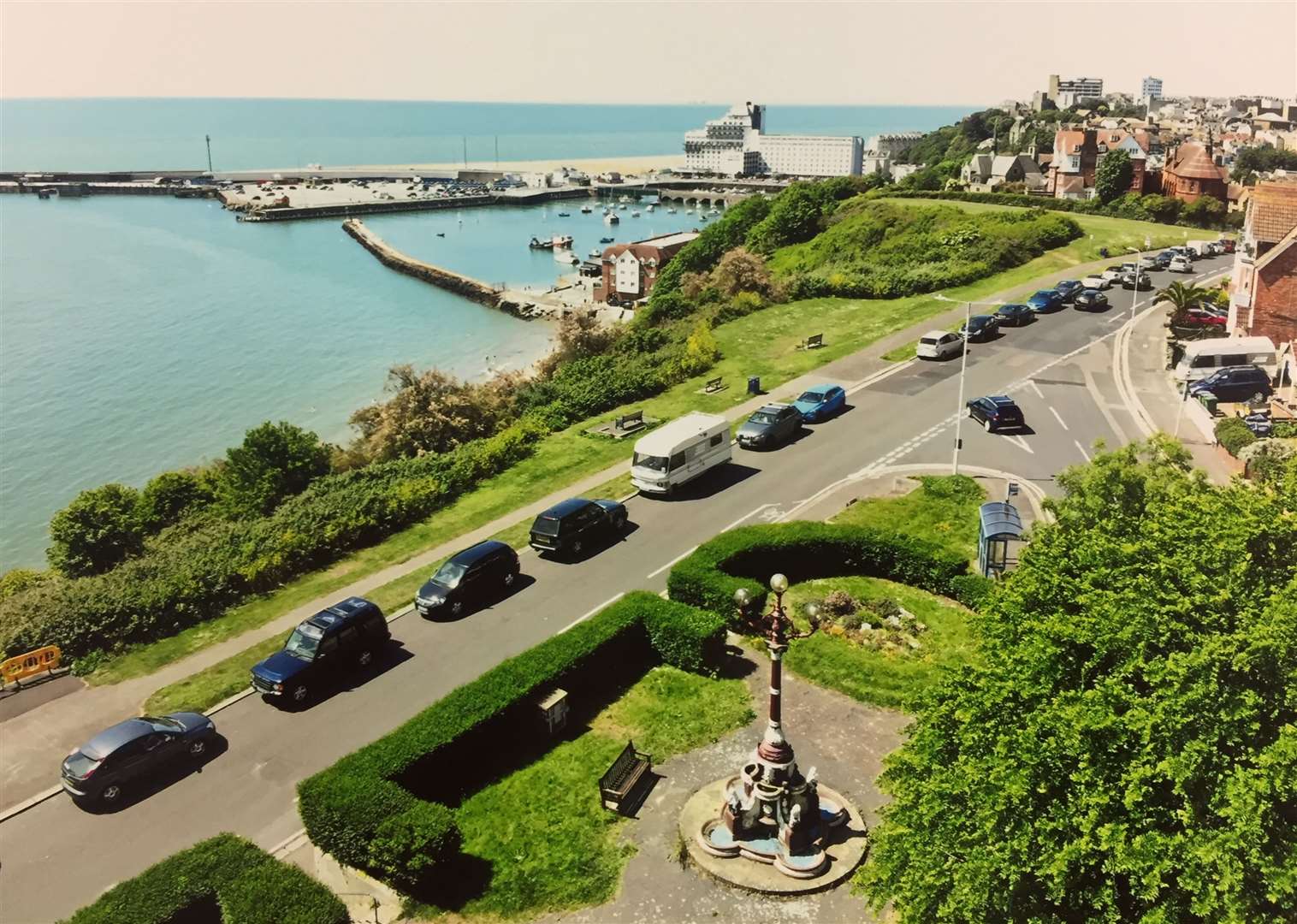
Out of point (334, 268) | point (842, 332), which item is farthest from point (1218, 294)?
point (334, 268)

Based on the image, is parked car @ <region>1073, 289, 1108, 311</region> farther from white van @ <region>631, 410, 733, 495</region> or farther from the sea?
the sea

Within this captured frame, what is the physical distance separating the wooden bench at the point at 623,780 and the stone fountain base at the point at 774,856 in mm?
1250

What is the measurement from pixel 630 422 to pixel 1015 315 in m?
28.6

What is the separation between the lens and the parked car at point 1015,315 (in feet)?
191

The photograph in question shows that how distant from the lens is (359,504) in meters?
36.4

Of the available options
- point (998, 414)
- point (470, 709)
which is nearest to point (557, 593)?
point (470, 709)

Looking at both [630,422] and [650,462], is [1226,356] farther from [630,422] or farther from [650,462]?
[650,462]

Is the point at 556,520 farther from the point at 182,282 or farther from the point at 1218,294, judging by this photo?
the point at 182,282

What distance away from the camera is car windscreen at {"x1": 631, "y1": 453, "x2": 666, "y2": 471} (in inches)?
1423

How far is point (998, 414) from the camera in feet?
136

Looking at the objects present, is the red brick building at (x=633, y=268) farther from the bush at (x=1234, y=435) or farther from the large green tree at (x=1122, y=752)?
the large green tree at (x=1122, y=752)

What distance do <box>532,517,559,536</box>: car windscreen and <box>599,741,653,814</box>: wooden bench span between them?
11874 mm

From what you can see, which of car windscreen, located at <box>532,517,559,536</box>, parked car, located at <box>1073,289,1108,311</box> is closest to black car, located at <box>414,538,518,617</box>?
car windscreen, located at <box>532,517,559,536</box>

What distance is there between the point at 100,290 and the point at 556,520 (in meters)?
123
